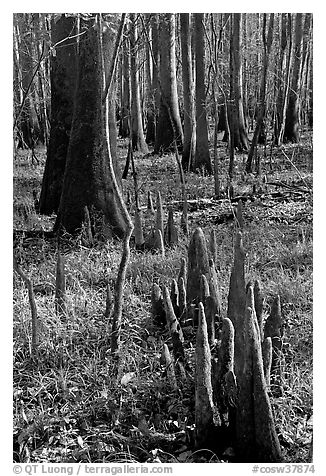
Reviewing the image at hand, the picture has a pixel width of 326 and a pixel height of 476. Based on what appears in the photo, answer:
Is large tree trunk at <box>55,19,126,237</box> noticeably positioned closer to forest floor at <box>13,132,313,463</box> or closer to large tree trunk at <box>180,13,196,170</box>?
forest floor at <box>13,132,313,463</box>

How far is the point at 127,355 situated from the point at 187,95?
690cm

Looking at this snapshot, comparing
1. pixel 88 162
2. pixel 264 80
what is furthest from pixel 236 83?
pixel 88 162

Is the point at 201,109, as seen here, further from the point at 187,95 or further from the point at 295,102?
the point at 295,102

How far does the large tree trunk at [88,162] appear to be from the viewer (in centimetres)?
520

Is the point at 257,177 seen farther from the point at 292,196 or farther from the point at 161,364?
the point at 161,364

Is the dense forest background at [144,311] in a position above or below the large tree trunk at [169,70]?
below

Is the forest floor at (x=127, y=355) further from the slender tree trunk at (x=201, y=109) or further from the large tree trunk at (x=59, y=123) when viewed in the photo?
the slender tree trunk at (x=201, y=109)

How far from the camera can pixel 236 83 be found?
10102 millimetres

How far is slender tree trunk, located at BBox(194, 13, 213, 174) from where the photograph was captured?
908 cm

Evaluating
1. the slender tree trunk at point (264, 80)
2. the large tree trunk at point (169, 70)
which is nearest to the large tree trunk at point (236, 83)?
the slender tree trunk at point (264, 80)

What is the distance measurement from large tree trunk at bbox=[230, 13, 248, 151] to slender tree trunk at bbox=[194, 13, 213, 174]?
0.52 m

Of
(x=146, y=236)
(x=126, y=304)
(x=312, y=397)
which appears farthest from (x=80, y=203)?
(x=312, y=397)

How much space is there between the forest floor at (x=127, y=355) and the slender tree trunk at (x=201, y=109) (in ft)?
10.4

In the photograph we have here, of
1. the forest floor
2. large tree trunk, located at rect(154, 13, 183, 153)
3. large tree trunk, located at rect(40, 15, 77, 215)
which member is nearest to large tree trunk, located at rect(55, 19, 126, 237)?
the forest floor
